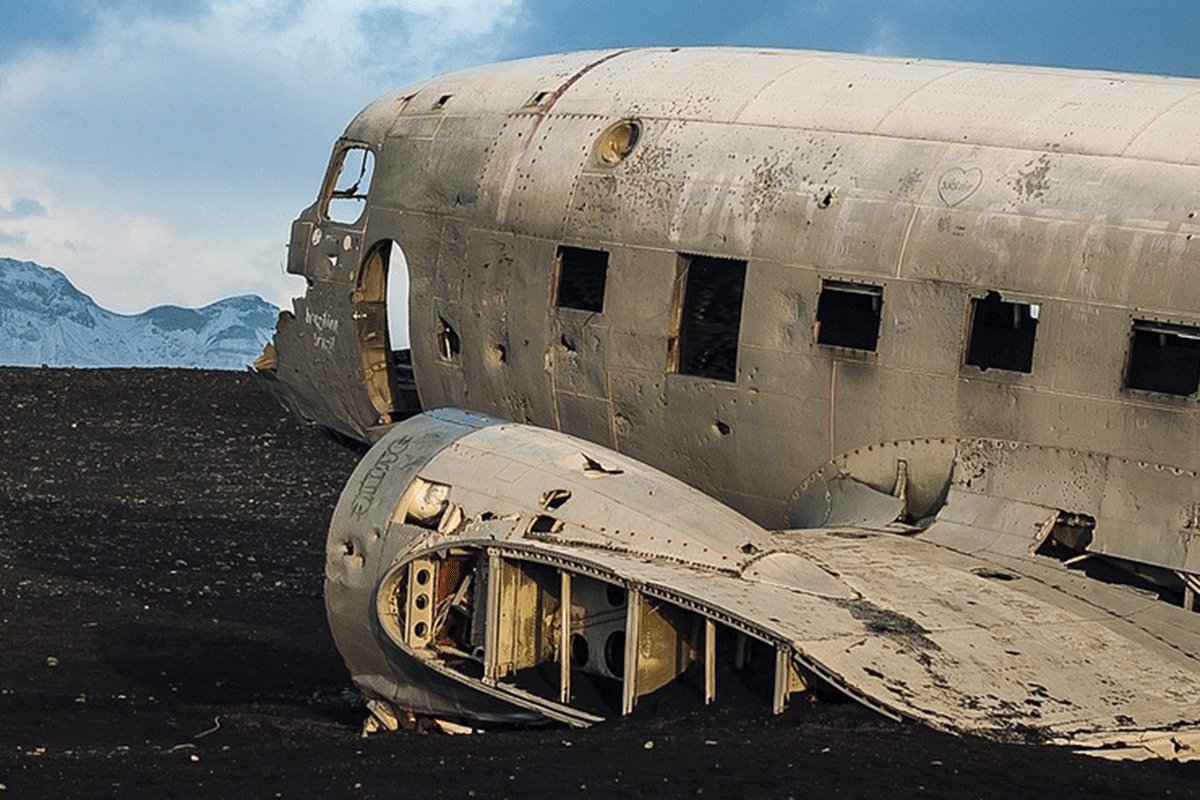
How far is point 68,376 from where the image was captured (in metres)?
40.5

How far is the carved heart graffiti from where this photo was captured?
16.8 m

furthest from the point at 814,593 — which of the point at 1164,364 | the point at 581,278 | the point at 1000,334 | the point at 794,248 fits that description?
the point at 581,278

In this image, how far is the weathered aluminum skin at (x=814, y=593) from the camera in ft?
44.5

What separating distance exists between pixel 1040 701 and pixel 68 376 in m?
30.1

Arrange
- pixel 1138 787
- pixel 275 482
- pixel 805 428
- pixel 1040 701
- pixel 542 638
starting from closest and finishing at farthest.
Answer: pixel 1138 787 → pixel 1040 701 → pixel 542 638 → pixel 805 428 → pixel 275 482

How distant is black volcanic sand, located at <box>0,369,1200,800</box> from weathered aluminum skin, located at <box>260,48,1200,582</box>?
3.44m

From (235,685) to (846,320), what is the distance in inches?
265

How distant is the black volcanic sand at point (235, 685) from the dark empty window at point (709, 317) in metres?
4.27

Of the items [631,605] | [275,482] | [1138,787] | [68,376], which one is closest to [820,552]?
[631,605]

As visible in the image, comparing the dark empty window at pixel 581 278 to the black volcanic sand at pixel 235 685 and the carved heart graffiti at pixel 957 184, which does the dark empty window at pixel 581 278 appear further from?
the black volcanic sand at pixel 235 685

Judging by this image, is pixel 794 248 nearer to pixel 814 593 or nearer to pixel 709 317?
pixel 709 317

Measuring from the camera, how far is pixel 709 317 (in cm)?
1830

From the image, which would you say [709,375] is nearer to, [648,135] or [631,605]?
[648,135]

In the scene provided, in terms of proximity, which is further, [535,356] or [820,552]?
[535,356]
